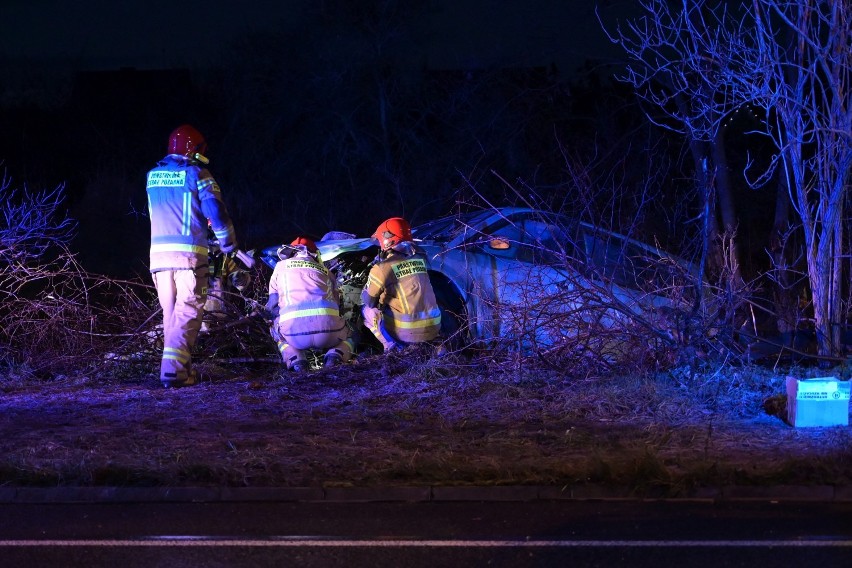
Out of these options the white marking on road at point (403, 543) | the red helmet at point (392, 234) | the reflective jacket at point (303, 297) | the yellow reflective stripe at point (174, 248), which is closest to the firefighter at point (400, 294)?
the red helmet at point (392, 234)

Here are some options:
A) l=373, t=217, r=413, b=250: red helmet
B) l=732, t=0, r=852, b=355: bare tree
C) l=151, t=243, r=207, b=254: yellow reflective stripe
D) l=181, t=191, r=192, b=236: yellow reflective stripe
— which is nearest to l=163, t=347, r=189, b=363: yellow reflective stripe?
l=151, t=243, r=207, b=254: yellow reflective stripe

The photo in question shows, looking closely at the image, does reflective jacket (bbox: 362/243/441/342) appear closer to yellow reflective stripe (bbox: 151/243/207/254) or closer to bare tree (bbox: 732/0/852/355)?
yellow reflective stripe (bbox: 151/243/207/254)

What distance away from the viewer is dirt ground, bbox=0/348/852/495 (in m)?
6.07

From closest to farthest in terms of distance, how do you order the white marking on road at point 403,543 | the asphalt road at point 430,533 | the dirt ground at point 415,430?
the asphalt road at point 430,533 < the white marking on road at point 403,543 < the dirt ground at point 415,430

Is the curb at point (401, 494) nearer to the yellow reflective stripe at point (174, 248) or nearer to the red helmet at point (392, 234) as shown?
the yellow reflective stripe at point (174, 248)

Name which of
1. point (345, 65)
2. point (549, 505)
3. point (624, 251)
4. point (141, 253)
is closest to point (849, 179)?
point (624, 251)

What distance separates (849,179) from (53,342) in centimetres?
772

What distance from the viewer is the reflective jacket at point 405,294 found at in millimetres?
9219

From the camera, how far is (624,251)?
8.79m

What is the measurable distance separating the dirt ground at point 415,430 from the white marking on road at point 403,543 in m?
0.78

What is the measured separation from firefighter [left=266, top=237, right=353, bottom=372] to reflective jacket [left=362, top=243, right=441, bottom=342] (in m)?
0.38

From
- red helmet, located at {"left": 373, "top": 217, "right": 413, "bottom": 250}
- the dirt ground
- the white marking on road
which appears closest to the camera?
the white marking on road

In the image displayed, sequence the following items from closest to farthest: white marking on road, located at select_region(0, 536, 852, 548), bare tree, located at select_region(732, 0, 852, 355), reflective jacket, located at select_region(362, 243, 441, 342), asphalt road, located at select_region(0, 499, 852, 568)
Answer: asphalt road, located at select_region(0, 499, 852, 568)
white marking on road, located at select_region(0, 536, 852, 548)
bare tree, located at select_region(732, 0, 852, 355)
reflective jacket, located at select_region(362, 243, 441, 342)

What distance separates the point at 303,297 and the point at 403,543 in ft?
13.7
